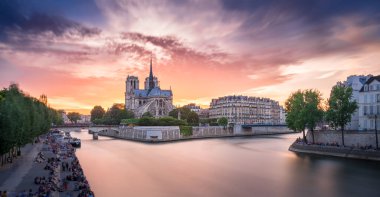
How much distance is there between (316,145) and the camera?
58750mm

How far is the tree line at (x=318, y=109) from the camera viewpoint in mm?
52844

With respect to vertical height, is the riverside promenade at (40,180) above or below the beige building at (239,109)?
below

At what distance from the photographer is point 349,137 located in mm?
55344

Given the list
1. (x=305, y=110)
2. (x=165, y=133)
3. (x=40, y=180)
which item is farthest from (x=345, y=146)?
(x=165, y=133)

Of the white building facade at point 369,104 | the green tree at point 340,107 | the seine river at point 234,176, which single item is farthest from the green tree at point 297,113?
the white building facade at point 369,104

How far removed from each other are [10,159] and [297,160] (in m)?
38.1

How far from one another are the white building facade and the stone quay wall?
8.83 ft

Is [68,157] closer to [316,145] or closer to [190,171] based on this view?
[190,171]

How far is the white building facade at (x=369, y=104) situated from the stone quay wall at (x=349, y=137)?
2.69m

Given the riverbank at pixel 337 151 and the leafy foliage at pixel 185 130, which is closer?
the riverbank at pixel 337 151

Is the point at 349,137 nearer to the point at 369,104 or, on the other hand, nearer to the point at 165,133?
the point at 369,104

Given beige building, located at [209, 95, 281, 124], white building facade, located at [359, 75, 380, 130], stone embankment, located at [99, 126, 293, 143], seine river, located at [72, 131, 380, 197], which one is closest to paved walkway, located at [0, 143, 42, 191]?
seine river, located at [72, 131, 380, 197]

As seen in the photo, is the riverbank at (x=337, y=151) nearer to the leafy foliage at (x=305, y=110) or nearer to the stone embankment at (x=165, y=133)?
the leafy foliage at (x=305, y=110)

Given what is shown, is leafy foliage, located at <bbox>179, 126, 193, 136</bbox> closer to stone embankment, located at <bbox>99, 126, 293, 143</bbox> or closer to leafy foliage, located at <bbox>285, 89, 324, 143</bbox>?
stone embankment, located at <bbox>99, 126, 293, 143</bbox>
